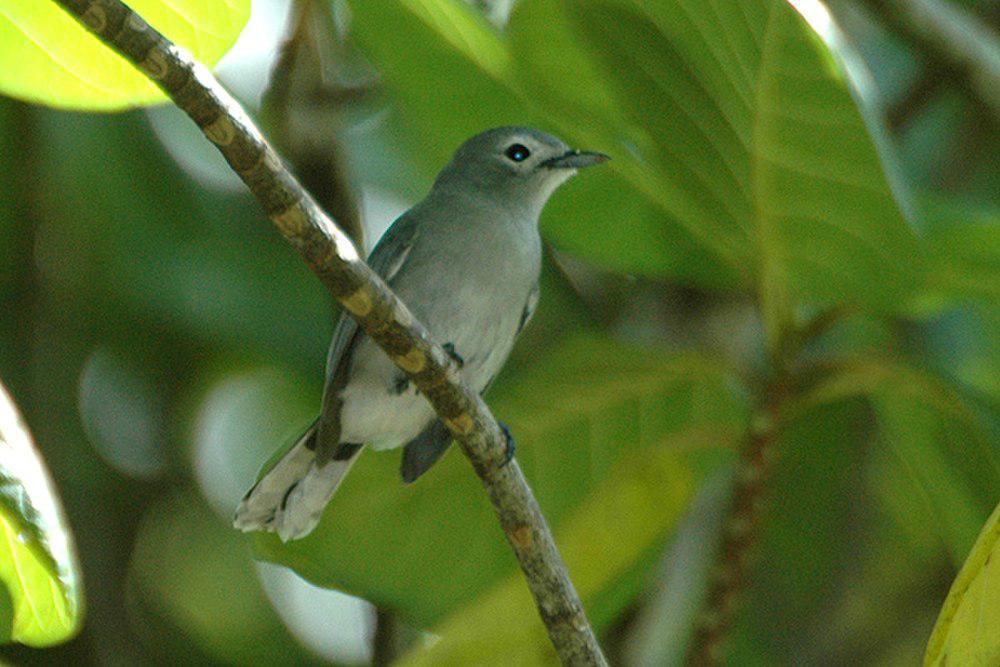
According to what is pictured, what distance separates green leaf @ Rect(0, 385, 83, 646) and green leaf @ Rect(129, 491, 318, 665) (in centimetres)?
191

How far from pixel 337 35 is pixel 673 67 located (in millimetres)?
1867

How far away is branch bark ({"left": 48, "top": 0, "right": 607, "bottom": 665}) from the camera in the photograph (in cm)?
160

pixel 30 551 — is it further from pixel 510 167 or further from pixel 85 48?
pixel 510 167

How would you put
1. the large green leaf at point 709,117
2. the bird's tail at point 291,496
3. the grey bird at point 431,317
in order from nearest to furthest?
1. the large green leaf at point 709,117
2. the bird's tail at point 291,496
3. the grey bird at point 431,317

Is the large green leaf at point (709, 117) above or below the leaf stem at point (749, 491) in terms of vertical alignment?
above

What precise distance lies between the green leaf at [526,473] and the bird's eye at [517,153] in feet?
2.00

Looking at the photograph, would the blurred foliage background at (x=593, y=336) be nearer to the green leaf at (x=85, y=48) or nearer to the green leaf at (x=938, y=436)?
the green leaf at (x=938, y=436)

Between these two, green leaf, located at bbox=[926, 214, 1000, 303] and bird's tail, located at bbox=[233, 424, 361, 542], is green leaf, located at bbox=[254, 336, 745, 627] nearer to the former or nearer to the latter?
bird's tail, located at bbox=[233, 424, 361, 542]

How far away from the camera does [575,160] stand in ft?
10.3

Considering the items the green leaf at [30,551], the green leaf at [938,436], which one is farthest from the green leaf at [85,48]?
the green leaf at [938,436]

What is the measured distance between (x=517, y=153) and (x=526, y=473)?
0.92 meters

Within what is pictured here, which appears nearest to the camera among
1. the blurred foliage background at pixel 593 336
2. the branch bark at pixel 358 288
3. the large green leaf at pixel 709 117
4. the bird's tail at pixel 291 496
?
the branch bark at pixel 358 288

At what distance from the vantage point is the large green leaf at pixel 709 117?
2414 millimetres

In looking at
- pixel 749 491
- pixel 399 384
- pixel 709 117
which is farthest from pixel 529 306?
pixel 709 117
